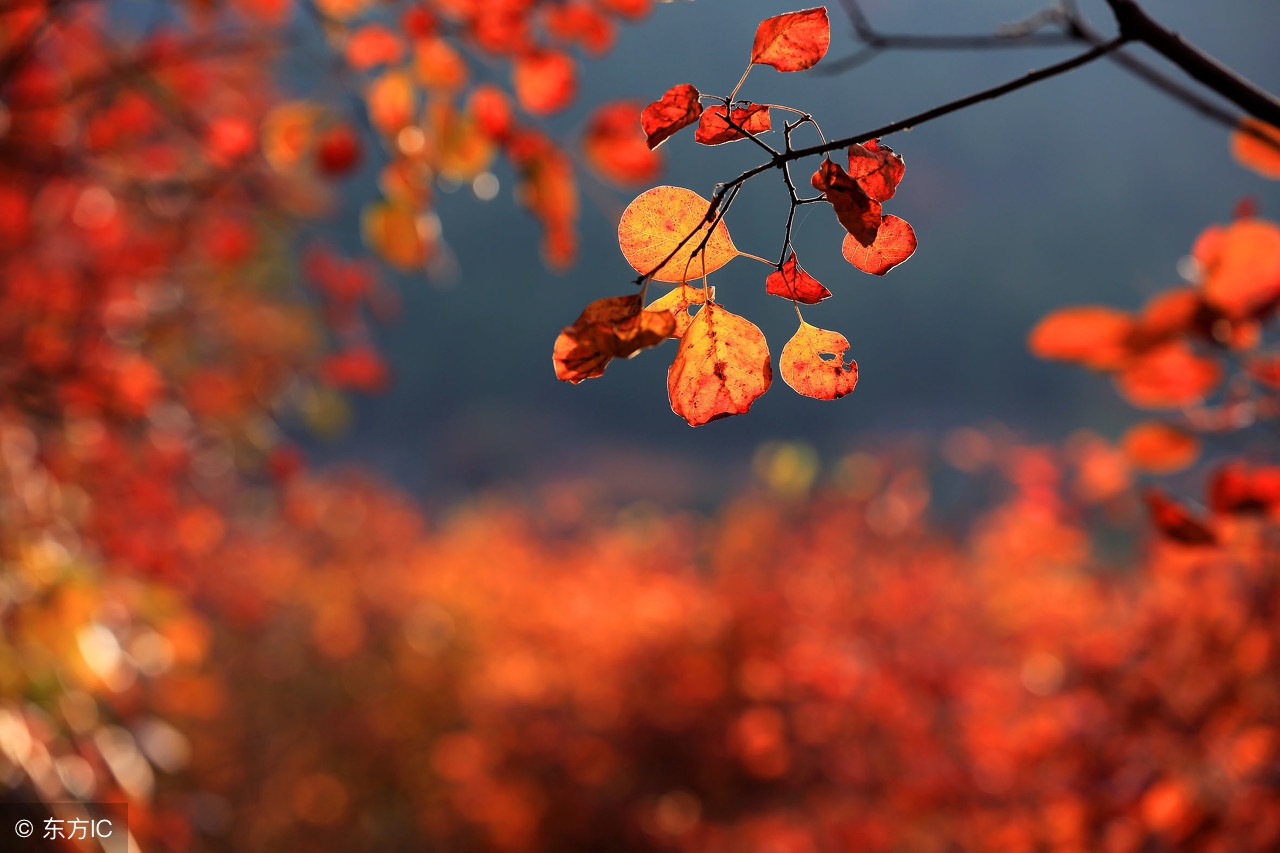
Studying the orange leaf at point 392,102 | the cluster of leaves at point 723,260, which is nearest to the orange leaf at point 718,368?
the cluster of leaves at point 723,260

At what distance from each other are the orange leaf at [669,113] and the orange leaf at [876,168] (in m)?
0.08

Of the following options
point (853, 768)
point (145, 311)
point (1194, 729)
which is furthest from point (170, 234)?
point (1194, 729)

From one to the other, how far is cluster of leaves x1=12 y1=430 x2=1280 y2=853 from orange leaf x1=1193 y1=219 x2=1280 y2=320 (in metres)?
0.25

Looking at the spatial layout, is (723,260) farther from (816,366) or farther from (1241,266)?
(1241,266)

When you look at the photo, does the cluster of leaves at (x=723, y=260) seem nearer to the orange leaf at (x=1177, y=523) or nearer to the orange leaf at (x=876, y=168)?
the orange leaf at (x=876, y=168)

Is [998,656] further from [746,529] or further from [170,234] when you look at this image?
[170,234]

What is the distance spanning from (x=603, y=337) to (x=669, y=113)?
0.11 metres

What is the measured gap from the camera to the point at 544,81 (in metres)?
1.23

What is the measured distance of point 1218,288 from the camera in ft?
2.64

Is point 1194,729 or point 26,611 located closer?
point 26,611

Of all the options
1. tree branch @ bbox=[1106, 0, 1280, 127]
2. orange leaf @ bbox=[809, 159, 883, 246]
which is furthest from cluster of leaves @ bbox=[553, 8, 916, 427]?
tree branch @ bbox=[1106, 0, 1280, 127]

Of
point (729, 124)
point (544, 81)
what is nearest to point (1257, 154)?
point (729, 124)

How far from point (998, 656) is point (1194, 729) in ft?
7.30

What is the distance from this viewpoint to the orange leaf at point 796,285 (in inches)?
16.3
